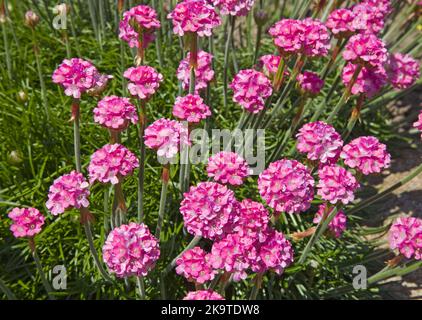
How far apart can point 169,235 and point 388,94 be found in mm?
1804

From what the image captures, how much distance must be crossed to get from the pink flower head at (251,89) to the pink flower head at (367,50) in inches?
16.0

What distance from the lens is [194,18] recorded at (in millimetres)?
2359

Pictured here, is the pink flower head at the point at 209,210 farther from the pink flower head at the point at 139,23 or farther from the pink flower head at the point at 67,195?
the pink flower head at the point at 139,23

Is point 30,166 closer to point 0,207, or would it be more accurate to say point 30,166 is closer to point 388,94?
point 0,207

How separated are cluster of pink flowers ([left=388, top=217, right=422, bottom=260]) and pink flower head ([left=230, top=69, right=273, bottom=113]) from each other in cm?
80

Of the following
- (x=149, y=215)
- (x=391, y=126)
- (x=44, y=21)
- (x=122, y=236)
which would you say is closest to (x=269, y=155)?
(x=149, y=215)

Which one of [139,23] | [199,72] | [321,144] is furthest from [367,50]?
[139,23]

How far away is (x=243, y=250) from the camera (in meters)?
2.14

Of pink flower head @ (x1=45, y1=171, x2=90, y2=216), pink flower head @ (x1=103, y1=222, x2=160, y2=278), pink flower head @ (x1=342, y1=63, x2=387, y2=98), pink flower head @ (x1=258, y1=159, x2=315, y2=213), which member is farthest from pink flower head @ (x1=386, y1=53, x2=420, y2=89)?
pink flower head @ (x1=45, y1=171, x2=90, y2=216)

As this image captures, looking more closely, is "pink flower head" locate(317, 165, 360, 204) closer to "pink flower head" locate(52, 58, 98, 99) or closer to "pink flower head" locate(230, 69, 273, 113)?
"pink flower head" locate(230, 69, 273, 113)

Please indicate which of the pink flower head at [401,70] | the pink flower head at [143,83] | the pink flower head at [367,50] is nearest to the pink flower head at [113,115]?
the pink flower head at [143,83]

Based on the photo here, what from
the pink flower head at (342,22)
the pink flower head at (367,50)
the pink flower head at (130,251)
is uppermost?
the pink flower head at (342,22)

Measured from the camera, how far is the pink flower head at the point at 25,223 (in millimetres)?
2250

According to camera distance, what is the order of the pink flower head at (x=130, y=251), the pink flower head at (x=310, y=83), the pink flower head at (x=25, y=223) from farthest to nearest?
the pink flower head at (x=310, y=83) < the pink flower head at (x=25, y=223) < the pink flower head at (x=130, y=251)
